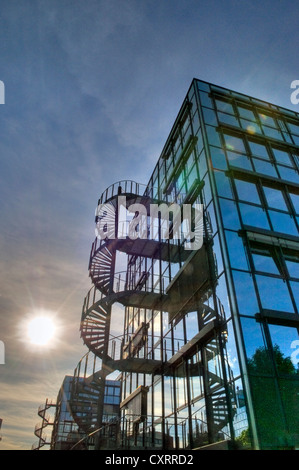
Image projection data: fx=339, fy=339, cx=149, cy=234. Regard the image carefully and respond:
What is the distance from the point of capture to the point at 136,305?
15.9 meters

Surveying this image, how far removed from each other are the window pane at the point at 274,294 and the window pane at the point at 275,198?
3.52 metres

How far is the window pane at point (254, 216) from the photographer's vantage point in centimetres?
1154

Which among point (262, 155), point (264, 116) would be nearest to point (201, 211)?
point (262, 155)

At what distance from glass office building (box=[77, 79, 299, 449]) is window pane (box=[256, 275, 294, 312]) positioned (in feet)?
0.13

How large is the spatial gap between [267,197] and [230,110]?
17.8 feet

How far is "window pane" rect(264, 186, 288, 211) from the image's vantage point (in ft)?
42.0

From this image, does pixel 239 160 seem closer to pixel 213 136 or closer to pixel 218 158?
pixel 218 158

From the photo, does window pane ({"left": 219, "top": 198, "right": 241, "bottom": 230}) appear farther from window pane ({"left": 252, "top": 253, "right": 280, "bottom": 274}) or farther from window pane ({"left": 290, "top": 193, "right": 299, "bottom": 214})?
window pane ({"left": 290, "top": 193, "right": 299, "bottom": 214})

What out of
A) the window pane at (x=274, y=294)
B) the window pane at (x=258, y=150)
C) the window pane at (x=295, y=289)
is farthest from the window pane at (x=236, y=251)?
the window pane at (x=258, y=150)

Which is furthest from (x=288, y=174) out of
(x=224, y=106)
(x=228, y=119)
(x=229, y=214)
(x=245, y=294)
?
(x=245, y=294)

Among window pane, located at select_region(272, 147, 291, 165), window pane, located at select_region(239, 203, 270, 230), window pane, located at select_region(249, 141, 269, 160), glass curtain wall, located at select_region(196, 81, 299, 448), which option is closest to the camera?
glass curtain wall, located at select_region(196, 81, 299, 448)

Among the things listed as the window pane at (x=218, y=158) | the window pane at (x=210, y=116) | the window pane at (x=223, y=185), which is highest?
the window pane at (x=210, y=116)

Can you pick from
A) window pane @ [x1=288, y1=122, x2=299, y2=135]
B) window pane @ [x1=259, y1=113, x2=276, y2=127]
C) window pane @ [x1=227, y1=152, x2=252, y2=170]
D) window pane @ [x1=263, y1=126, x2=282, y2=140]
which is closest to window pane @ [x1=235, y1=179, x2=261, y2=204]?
window pane @ [x1=227, y1=152, x2=252, y2=170]

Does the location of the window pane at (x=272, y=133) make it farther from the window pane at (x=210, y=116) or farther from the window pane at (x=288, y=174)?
the window pane at (x=210, y=116)
